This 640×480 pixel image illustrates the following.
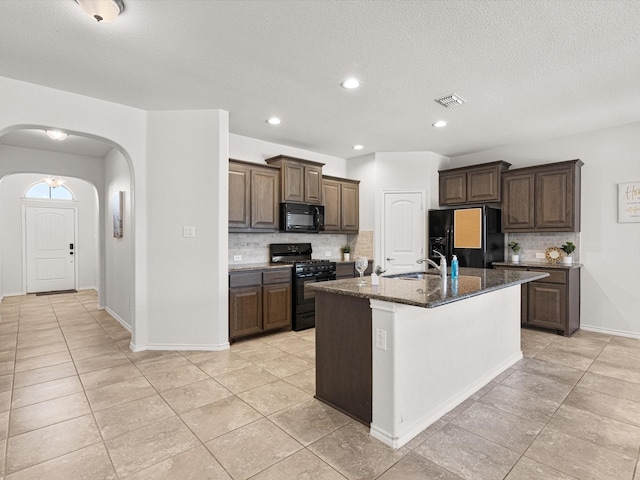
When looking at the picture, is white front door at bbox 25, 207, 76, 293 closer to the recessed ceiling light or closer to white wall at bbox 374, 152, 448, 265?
white wall at bbox 374, 152, 448, 265

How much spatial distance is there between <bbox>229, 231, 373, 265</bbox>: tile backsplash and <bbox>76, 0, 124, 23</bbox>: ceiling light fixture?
2915mm

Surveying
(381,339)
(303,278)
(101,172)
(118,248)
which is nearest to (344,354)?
(381,339)

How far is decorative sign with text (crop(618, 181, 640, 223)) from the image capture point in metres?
4.23

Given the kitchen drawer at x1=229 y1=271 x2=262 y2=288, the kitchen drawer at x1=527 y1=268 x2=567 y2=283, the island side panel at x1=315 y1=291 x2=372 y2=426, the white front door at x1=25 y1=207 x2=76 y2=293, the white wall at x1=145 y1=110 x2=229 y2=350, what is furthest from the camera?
the white front door at x1=25 y1=207 x2=76 y2=293

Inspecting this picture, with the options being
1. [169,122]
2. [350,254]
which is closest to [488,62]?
[169,122]

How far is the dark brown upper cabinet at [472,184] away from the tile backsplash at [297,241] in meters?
1.43

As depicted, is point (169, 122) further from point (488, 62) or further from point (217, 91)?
point (488, 62)

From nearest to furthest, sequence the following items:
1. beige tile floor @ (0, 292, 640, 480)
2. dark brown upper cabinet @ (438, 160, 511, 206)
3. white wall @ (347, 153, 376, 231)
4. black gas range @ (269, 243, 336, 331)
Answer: beige tile floor @ (0, 292, 640, 480) → black gas range @ (269, 243, 336, 331) → dark brown upper cabinet @ (438, 160, 511, 206) → white wall @ (347, 153, 376, 231)

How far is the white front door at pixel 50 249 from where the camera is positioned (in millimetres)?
7652

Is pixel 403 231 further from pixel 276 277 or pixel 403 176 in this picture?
pixel 276 277

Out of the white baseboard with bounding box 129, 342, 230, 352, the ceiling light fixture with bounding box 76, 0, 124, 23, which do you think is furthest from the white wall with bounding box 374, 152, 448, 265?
the ceiling light fixture with bounding box 76, 0, 124, 23

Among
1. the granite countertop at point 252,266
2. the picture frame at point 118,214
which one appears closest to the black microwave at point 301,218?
the granite countertop at point 252,266

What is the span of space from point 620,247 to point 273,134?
469 centimetres

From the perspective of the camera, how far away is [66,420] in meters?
2.41
